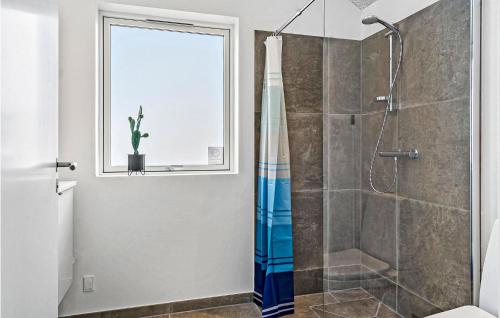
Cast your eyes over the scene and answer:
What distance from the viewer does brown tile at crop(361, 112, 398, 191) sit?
1.47 m

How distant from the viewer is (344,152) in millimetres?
1602

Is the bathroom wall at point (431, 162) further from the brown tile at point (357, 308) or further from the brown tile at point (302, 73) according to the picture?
the brown tile at point (302, 73)

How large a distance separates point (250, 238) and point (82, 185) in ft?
3.72

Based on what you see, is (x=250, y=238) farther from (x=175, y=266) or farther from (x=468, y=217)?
(x=468, y=217)

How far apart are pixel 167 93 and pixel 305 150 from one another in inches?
41.6

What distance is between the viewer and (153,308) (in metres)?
2.16

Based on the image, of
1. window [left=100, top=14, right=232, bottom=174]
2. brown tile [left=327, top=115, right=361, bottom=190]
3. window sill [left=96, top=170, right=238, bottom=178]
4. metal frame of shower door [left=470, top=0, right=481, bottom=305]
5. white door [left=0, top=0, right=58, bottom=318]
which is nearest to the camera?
white door [left=0, top=0, right=58, bottom=318]

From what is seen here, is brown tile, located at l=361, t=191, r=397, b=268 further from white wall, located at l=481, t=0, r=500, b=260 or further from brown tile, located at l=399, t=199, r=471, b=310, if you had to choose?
white wall, located at l=481, t=0, r=500, b=260

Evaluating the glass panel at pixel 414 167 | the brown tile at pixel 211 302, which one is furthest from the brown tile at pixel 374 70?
the brown tile at pixel 211 302

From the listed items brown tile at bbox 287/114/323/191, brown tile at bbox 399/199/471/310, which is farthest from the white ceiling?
brown tile at bbox 287/114/323/191

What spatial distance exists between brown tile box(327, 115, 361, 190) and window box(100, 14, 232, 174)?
0.98 meters

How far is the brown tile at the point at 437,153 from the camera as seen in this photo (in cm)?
142

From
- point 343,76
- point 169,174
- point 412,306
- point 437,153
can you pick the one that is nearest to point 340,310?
point 412,306

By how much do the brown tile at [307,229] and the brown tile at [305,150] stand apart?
0.08m
